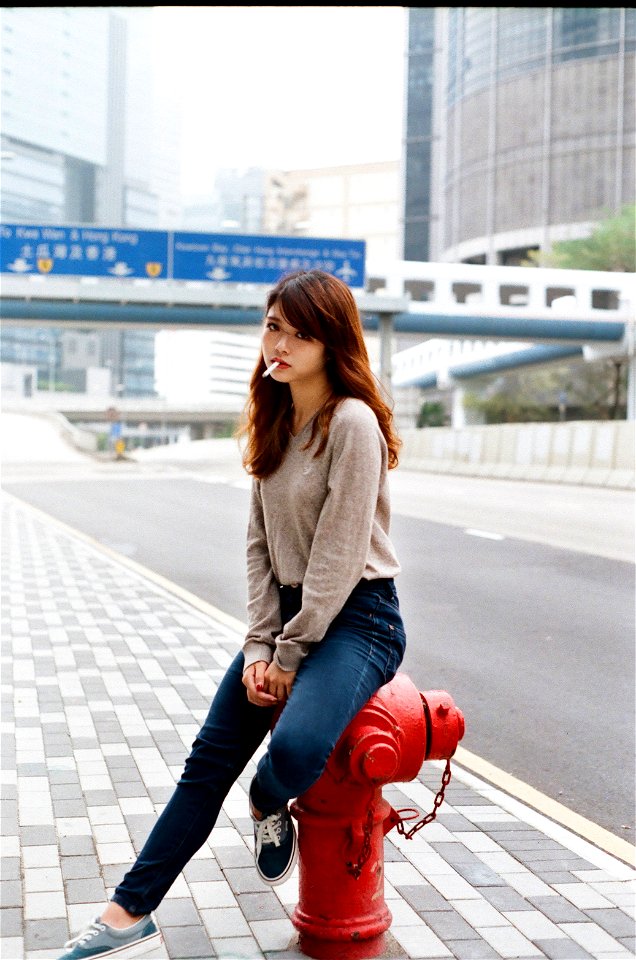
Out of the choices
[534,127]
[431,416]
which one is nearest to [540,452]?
[431,416]

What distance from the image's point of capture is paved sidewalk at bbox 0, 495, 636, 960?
3.24 metres

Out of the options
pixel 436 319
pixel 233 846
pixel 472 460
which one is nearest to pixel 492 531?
pixel 233 846

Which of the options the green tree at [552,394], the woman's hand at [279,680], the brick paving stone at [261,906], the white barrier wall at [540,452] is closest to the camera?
the woman's hand at [279,680]

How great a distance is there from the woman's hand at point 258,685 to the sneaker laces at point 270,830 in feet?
1.02

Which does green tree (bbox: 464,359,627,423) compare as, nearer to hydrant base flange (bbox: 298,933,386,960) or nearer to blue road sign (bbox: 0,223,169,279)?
blue road sign (bbox: 0,223,169,279)

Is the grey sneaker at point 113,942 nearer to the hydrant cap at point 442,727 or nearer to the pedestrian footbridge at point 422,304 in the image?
the hydrant cap at point 442,727

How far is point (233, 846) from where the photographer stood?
13.0ft

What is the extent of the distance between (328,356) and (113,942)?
4.99 ft

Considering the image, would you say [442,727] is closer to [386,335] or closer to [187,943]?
[187,943]

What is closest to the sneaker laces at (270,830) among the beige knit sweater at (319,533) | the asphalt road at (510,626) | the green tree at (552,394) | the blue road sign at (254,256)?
the beige knit sweater at (319,533)

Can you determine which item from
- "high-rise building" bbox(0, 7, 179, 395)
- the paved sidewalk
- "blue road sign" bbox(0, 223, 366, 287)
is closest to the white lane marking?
the paved sidewalk

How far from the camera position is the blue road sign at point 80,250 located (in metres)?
36.8

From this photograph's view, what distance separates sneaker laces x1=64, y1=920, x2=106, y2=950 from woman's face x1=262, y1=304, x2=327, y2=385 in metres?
1.40

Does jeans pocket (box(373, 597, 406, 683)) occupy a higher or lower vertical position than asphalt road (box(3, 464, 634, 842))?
higher
